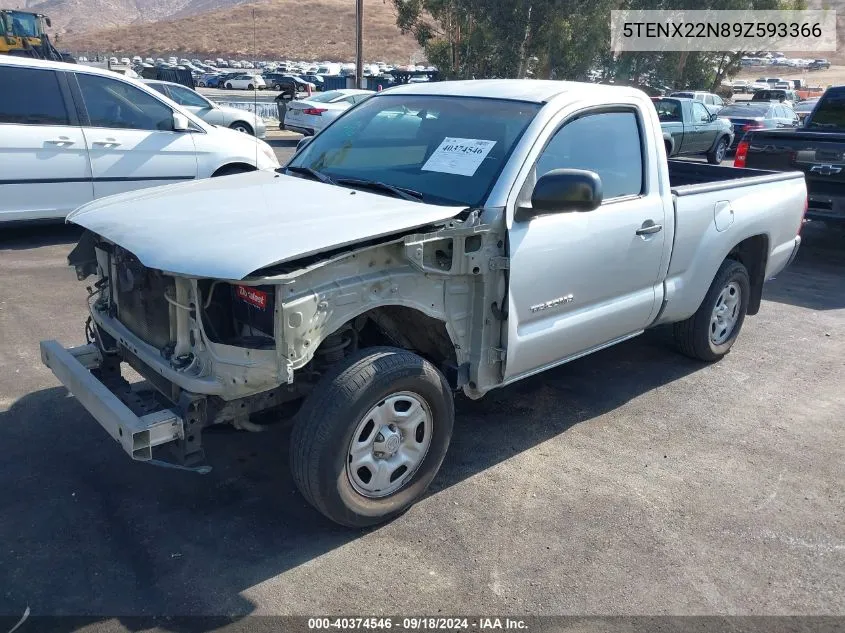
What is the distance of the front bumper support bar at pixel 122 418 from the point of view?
9.80ft

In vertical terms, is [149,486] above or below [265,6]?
below

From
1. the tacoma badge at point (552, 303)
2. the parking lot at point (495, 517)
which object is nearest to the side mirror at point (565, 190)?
the tacoma badge at point (552, 303)

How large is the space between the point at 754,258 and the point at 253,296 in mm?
4252

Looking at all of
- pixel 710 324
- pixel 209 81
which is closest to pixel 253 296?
pixel 710 324

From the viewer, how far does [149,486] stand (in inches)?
148

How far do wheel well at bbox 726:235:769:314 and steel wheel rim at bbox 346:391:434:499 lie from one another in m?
3.28

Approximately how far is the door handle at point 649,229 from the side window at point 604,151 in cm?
21

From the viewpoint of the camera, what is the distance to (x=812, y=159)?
8.80 metres

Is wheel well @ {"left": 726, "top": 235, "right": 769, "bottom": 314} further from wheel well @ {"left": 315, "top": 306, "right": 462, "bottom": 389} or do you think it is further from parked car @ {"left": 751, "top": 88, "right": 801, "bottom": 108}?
parked car @ {"left": 751, "top": 88, "right": 801, "bottom": 108}

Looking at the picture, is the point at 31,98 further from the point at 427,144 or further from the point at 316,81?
the point at 316,81

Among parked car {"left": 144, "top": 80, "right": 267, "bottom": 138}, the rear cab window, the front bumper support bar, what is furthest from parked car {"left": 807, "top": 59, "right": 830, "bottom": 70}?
the front bumper support bar

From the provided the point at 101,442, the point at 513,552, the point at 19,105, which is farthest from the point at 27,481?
the point at 19,105

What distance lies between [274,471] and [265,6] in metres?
126

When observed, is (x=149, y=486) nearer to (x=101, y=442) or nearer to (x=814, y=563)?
(x=101, y=442)
